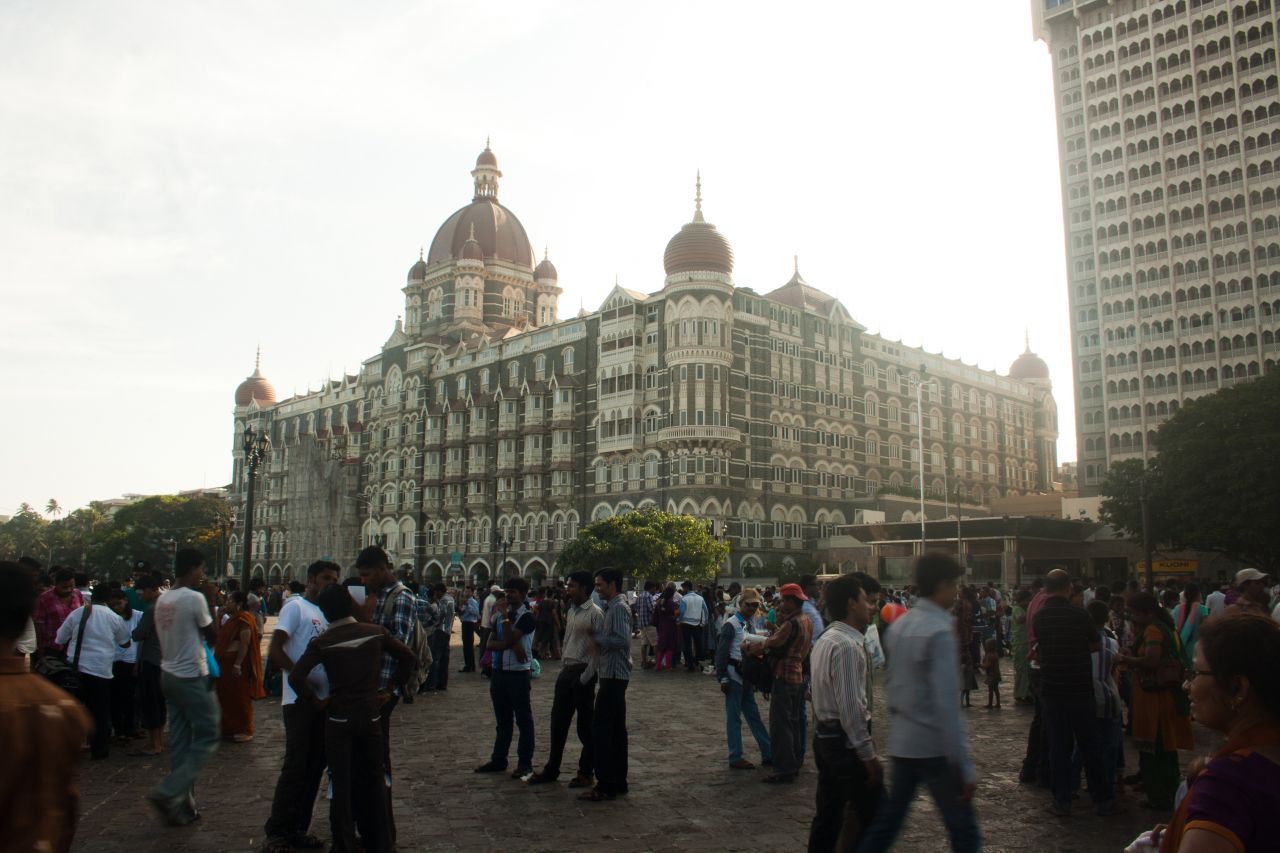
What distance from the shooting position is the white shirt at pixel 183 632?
7.71m

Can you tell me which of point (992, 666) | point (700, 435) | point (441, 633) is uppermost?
point (700, 435)

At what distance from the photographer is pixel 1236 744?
2732mm

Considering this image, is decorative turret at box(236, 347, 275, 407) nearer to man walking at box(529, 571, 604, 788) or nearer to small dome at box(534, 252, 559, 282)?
small dome at box(534, 252, 559, 282)

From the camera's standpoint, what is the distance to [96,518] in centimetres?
10712

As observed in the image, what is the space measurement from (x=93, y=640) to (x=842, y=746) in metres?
8.33

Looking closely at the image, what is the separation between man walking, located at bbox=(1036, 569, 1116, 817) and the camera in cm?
781

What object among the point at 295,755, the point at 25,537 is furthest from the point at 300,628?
the point at 25,537

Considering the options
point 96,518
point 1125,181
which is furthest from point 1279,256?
point 96,518

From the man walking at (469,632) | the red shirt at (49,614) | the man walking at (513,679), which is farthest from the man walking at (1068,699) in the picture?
the man walking at (469,632)

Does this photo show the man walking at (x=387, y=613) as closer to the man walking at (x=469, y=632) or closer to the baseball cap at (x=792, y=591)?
the baseball cap at (x=792, y=591)

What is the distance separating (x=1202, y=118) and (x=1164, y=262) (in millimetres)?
8592

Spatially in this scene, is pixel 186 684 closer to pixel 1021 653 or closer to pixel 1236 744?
pixel 1236 744

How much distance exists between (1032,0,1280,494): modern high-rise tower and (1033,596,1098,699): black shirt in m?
55.9

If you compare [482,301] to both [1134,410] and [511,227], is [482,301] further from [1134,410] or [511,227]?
[1134,410]
